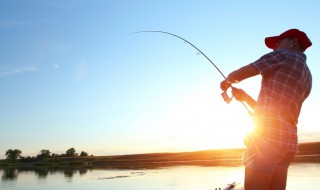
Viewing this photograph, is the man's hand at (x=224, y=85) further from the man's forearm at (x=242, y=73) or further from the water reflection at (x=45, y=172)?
the water reflection at (x=45, y=172)

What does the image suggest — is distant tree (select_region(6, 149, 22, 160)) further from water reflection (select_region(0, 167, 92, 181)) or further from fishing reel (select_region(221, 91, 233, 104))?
fishing reel (select_region(221, 91, 233, 104))

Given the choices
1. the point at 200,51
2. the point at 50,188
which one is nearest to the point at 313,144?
the point at 50,188

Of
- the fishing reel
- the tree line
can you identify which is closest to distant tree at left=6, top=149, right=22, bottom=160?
the tree line

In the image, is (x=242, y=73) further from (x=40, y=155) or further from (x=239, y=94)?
(x=40, y=155)

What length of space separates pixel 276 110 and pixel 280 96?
0.15 m

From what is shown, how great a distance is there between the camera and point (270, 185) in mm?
3707

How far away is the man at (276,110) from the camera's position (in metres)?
3.37

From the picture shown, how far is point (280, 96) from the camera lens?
345 cm

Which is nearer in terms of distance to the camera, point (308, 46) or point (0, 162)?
point (308, 46)

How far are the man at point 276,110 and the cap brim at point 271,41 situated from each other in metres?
0.13

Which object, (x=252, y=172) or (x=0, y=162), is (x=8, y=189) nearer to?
(x=252, y=172)

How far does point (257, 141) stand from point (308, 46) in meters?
1.29

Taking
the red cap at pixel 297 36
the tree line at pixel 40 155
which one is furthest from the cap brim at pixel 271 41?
the tree line at pixel 40 155

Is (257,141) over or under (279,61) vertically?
under
